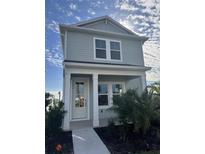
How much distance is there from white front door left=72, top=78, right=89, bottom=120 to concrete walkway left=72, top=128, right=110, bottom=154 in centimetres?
18

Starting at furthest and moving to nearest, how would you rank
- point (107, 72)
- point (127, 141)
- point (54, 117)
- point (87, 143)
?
point (107, 72)
point (127, 141)
point (87, 143)
point (54, 117)

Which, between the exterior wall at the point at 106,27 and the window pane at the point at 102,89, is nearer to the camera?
the exterior wall at the point at 106,27

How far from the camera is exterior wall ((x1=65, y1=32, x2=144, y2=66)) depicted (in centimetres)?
213

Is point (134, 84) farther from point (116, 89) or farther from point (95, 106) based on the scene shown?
point (95, 106)

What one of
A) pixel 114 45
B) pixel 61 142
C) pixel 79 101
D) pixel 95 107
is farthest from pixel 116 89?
pixel 61 142

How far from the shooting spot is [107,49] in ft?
7.53

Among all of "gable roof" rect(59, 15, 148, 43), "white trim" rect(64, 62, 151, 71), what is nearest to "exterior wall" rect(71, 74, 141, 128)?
"white trim" rect(64, 62, 151, 71)

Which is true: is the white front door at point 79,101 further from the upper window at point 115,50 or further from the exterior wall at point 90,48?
the upper window at point 115,50

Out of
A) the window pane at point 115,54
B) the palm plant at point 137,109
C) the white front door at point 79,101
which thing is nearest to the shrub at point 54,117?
the white front door at point 79,101

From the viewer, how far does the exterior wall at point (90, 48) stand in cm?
213

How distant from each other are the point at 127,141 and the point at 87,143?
515 millimetres

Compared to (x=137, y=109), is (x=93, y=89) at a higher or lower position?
higher
